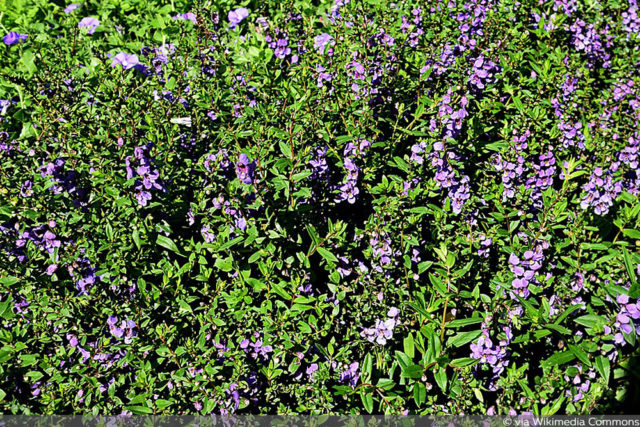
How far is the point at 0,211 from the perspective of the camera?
2.15 meters

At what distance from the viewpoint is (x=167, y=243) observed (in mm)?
2199

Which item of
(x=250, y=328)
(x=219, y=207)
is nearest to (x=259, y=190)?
(x=219, y=207)

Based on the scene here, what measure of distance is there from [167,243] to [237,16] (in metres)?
2.07

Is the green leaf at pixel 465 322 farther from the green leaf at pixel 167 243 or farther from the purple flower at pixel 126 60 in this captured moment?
the purple flower at pixel 126 60

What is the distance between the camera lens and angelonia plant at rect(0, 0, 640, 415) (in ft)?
6.53

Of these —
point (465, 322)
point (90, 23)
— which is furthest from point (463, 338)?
point (90, 23)

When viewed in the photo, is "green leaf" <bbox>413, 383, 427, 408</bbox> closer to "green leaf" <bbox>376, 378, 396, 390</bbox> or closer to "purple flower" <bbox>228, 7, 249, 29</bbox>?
"green leaf" <bbox>376, 378, 396, 390</bbox>

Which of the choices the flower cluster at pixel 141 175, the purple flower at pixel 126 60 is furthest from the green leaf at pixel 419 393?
the purple flower at pixel 126 60

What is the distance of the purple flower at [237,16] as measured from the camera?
3.67 m

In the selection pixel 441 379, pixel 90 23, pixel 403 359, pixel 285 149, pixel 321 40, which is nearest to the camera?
pixel 441 379

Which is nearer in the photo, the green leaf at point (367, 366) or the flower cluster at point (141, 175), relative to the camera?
the green leaf at point (367, 366)

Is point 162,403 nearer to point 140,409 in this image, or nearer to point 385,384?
point 140,409

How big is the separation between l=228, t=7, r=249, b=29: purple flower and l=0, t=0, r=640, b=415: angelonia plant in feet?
3.29

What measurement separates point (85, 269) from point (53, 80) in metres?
0.89
